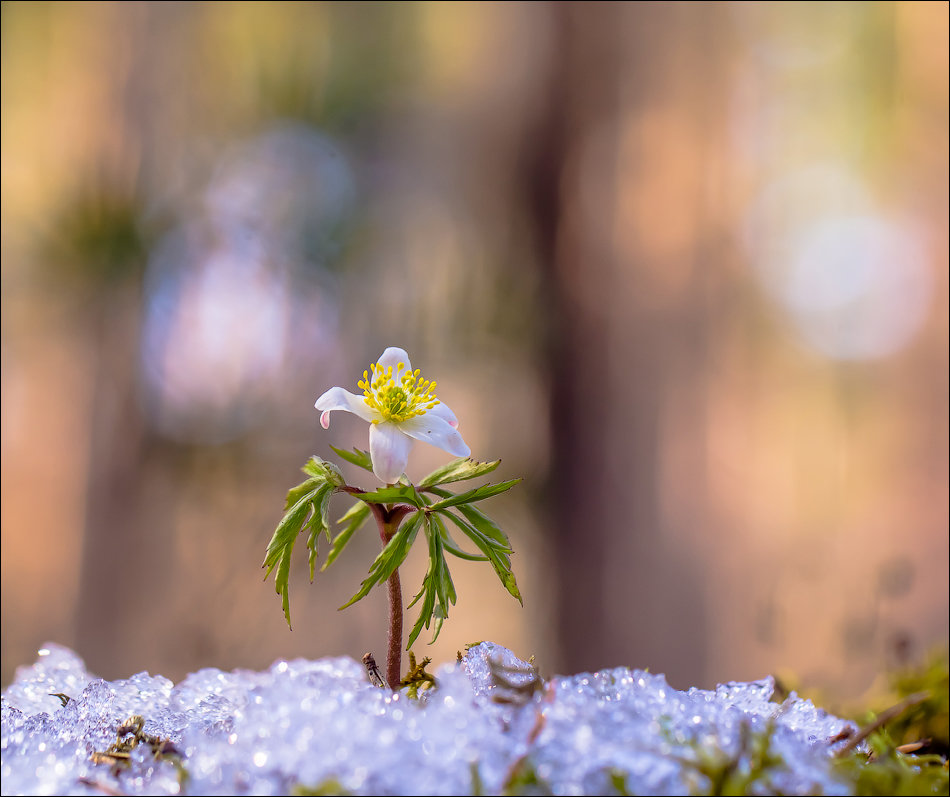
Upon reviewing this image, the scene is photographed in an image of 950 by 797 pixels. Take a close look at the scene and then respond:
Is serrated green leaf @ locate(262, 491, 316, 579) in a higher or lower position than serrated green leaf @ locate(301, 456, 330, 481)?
lower

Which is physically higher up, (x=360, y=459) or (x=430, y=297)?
(x=430, y=297)

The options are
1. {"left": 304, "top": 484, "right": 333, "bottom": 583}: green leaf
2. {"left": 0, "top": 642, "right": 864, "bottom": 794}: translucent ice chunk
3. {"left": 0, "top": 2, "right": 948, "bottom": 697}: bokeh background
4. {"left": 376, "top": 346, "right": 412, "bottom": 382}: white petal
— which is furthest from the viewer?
{"left": 0, "top": 2, "right": 948, "bottom": 697}: bokeh background

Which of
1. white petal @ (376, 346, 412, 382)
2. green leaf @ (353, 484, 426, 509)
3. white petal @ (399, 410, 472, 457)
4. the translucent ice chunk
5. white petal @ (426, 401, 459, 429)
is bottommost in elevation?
the translucent ice chunk

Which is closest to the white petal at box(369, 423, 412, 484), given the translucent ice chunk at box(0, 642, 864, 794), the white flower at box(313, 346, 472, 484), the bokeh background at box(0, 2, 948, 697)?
the white flower at box(313, 346, 472, 484)

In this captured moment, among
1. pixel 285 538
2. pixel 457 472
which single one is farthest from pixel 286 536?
pixel 457 472

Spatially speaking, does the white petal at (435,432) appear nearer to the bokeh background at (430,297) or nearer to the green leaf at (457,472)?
the green leaf at (457,472)

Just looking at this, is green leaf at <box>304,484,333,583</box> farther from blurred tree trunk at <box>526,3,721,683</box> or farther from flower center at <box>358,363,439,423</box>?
blurred tree trunk at <box>526,3,721,683</box>

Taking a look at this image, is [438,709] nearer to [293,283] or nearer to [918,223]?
[918,223]

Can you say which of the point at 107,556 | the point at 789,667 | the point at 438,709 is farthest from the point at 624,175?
the point at 438,709

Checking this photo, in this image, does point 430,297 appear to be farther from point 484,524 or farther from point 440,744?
point 440,744
